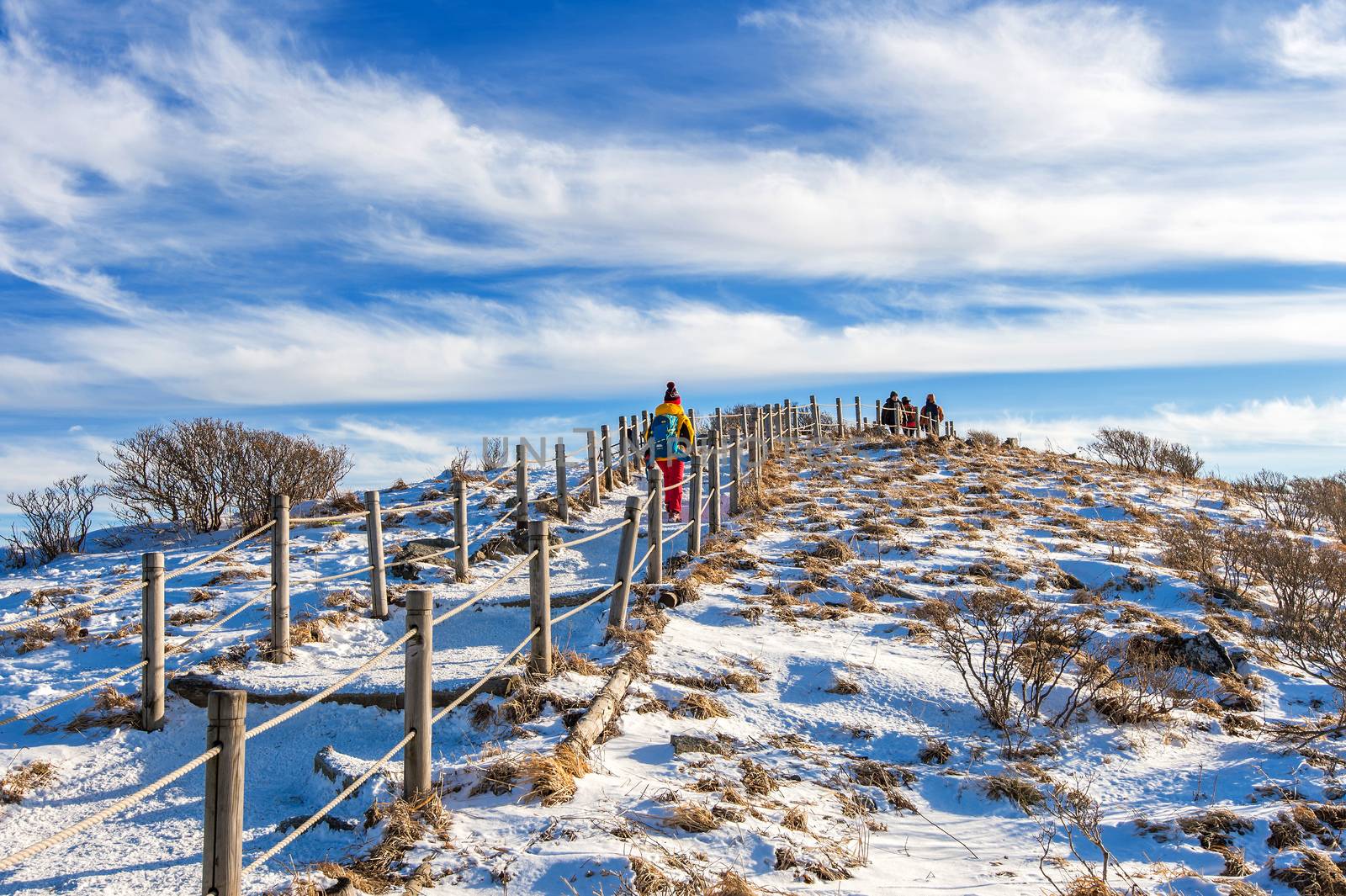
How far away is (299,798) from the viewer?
224 inches

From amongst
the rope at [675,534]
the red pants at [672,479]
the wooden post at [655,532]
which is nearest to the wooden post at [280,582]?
the wooden post at [655,532]

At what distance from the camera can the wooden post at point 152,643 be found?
6785 millimetres

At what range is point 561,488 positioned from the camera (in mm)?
14898

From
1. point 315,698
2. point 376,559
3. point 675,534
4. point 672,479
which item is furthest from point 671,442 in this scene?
point 315,698

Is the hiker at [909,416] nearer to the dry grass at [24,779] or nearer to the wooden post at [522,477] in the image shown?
the wooden post at [522,477]

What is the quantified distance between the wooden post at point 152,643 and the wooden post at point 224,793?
3.97 metres

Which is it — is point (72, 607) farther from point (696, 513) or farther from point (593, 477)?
point (593, 477)

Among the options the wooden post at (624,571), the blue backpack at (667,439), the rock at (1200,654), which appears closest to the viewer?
the wooden post at (624,571)

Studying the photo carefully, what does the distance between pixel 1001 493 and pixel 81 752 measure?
52.3ft

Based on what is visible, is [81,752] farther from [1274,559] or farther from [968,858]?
[1274,559]

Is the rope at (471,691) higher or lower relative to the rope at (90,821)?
lower

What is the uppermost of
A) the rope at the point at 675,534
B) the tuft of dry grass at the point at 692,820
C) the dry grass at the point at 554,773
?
the rope at the point at 675,534

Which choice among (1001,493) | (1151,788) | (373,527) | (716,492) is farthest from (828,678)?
(1001,493)

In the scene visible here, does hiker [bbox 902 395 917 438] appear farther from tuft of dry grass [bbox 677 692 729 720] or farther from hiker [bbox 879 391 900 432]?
tuft of dry grass [bbox 677 692 729 720]
